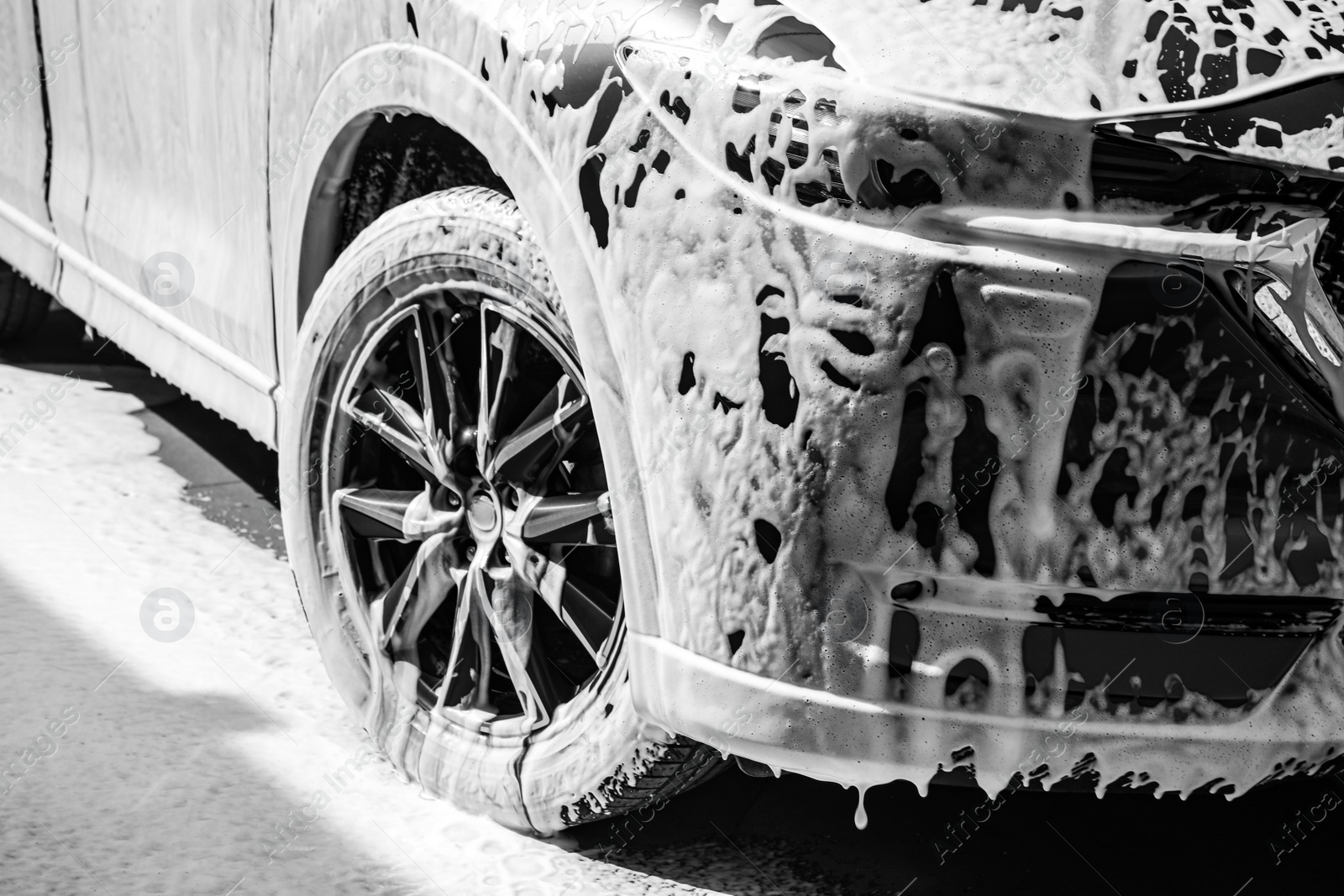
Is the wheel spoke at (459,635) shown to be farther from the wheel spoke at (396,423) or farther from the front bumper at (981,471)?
the front bumper at (981,471)

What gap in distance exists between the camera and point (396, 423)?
224 cm

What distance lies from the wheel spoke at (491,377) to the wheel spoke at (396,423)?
13cm

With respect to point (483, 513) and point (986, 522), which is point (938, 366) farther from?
point (483, 513)

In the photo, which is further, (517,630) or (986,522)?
(517,630)

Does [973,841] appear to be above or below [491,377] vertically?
below

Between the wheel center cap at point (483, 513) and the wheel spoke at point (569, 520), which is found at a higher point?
the wheel spoke at point (569, 520)

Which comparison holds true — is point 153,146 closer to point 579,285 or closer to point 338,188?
point 338,188

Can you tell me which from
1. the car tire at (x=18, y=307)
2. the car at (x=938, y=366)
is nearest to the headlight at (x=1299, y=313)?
the car at (x=938, y=366)

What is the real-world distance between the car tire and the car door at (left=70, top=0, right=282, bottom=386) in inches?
66.9

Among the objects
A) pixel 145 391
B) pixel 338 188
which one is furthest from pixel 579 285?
pixel 145 391

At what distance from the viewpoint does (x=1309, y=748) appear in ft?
5.21

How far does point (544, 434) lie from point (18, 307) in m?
3.70

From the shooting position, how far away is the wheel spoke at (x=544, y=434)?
1.95 m

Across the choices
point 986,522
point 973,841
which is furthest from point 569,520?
point 973,841
